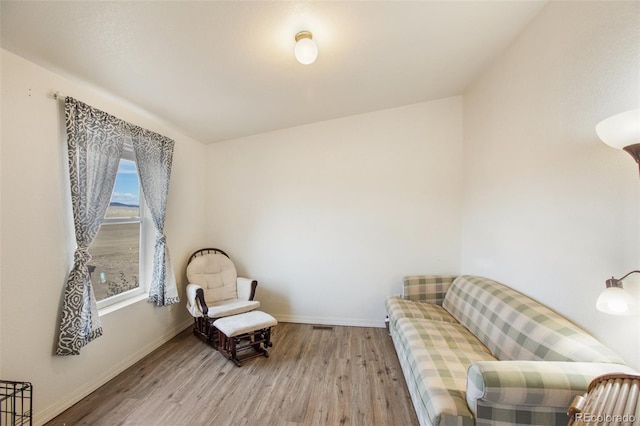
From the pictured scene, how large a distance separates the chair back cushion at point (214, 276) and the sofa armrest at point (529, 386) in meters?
2.76

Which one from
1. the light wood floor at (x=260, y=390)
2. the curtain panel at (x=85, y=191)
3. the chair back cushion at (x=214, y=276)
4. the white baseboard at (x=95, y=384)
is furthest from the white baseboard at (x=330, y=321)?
the curtain panel at (x=85, y=191)

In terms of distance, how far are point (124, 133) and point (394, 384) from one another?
3142mm

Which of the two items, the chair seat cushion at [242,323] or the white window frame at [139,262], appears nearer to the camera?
the white window frame at [139,262]

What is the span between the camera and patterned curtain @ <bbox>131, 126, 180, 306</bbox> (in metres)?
2.64

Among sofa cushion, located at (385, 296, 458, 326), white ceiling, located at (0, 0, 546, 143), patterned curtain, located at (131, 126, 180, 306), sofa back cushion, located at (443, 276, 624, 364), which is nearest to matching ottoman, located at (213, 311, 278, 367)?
patterned curtain, located at (131, 126, 180, 306)

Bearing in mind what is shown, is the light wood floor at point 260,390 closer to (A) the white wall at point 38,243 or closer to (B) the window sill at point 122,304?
(A) the white wall at point 38,243

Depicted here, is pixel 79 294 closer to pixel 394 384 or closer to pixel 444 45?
pixel 394 384

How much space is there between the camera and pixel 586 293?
1.57 metres

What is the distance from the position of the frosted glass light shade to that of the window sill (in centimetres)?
326

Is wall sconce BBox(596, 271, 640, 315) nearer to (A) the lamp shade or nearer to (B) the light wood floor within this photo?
(A) the lamp shade

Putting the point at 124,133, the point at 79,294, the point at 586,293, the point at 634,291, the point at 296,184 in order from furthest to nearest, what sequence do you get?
the point at 296,184, the point at 124,133, the point at 79,294, the point at 586,293, the point at 634,291

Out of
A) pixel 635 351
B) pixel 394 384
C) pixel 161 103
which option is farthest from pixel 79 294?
pixel 635 351

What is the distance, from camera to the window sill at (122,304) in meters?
2.26

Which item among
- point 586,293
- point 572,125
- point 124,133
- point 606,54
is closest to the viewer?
point 606,54
